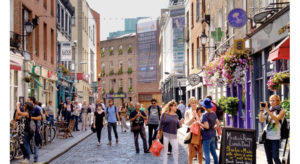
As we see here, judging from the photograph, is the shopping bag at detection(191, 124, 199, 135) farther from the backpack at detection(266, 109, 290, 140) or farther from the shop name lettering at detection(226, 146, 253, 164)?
the backpack at detection(266, 109, 290, 140)

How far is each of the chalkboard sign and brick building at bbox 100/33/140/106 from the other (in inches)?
2483

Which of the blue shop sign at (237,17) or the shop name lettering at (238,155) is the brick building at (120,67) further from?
the shop name lettering at (238,155)

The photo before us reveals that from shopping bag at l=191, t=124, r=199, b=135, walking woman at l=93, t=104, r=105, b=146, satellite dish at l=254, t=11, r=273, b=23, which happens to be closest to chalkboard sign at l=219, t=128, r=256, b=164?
shopping bag at l=191, t=124, r=199, b=135

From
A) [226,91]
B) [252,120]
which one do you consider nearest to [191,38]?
[226,91]

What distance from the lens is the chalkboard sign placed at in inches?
381

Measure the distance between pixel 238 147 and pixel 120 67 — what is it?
67641mm

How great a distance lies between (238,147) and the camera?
9.73 meters

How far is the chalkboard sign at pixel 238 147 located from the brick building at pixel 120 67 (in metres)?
63.1

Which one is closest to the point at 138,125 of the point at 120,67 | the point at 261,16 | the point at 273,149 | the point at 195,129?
the point at 195,129

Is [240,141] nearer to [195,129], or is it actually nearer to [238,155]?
[238,155]

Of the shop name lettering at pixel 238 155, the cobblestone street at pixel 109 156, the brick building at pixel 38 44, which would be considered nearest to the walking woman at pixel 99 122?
the cobblestone street at pixel 109 156

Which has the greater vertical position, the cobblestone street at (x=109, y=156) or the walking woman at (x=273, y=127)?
the walking woman at (x=273, y=127)

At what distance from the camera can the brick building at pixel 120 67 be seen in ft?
245
